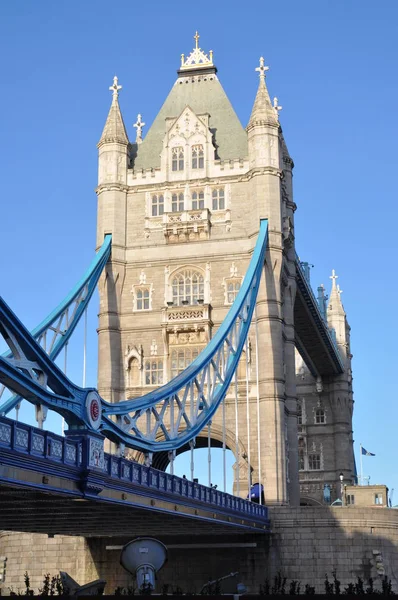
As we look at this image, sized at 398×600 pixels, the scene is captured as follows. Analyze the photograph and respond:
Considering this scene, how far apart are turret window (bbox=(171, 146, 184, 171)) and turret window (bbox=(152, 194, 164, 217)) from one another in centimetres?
175

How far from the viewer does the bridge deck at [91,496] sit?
2019 cm

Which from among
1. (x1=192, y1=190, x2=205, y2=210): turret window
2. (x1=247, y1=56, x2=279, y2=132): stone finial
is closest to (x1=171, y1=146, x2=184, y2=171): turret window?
(x1=192, y1=190, x2=205, y2=210): turret window

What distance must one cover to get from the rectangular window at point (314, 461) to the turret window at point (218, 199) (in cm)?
2883

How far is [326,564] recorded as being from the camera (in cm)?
4075

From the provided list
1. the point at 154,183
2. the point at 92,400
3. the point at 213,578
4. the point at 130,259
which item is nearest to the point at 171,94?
the point at 154,183

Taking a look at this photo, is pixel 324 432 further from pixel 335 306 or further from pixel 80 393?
pixel 80 393

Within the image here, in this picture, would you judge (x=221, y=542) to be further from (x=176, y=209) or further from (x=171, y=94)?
(x=171, y=94)

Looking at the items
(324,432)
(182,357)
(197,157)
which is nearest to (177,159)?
(197,157)

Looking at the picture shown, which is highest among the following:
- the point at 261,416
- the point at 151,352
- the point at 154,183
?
the point at 154,183

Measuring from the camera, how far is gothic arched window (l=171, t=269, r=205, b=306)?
49750 millimetres

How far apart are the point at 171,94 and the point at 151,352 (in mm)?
16110

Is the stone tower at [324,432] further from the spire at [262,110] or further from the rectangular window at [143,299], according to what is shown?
the rectangular window at [143,299]

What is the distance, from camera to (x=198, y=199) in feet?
170

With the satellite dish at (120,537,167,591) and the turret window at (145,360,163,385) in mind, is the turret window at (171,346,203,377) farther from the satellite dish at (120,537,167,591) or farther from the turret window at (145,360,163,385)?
the satellite dish at (120,537,167,591)
